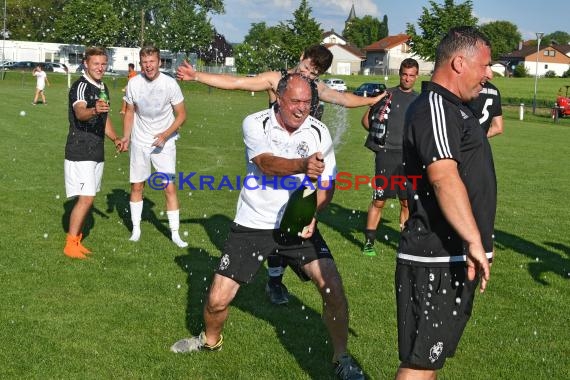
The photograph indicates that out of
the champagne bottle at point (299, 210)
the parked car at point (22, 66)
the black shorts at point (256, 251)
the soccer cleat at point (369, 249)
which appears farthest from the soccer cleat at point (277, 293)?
the parked car at point (22, 66)

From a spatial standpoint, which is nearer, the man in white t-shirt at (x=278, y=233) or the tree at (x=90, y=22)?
the man in white t-shirt at (x=278, y=233)

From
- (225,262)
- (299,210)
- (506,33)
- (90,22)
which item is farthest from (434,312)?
(506,33)

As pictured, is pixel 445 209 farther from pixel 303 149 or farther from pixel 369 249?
pixel 369 249

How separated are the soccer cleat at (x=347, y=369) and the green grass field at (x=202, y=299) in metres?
0.16

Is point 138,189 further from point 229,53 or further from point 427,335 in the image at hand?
point 229,53

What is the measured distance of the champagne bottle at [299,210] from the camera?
15.6 ft

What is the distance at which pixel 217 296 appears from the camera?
4.99 m

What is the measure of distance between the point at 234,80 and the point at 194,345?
249cm

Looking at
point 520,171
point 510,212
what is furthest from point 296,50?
point 510,212

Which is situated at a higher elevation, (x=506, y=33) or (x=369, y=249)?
(x=506, y=33)

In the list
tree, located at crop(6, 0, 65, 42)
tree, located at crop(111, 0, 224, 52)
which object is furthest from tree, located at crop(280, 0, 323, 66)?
tree, located at crop(6, 0, 65, 42)

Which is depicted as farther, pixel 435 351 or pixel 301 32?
pixel 301 32

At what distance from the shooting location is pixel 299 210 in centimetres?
476

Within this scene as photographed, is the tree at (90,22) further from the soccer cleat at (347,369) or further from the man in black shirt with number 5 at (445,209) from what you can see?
the man in black shirt with number 5 at (445,209)
